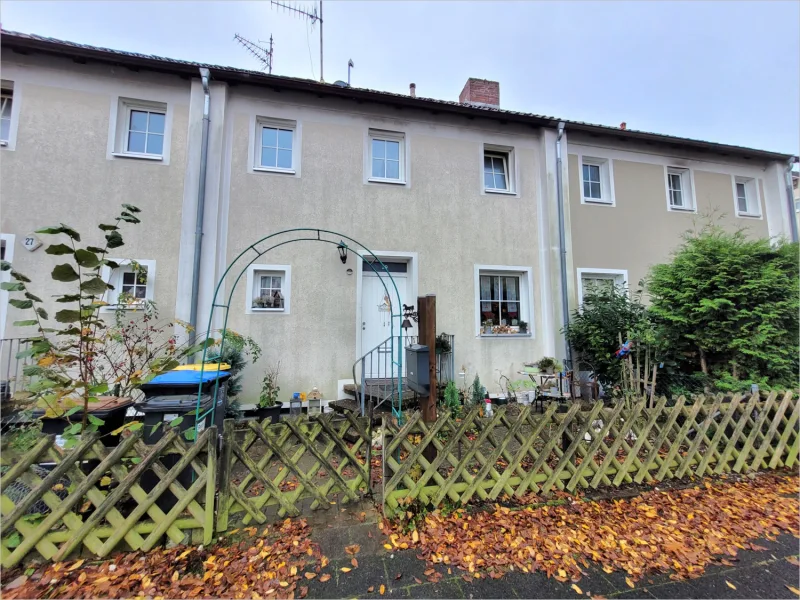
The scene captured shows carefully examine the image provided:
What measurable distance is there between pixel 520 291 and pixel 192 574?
6.81 m

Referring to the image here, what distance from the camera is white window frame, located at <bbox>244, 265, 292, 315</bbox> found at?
586 cm

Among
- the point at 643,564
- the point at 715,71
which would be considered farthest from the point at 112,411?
the point at 715,71

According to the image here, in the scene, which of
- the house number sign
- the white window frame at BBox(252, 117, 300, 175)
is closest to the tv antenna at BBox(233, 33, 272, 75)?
the white window frame at BBox(252, 117, 300, 175)

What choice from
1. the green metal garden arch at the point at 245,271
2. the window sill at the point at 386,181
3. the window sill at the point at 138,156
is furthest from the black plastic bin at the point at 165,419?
the window sill at the point at 386,181

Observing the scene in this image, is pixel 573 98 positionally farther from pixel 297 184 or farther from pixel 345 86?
pixel 297 184

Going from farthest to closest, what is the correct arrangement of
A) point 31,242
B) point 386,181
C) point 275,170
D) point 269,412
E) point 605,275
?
point 605,275 < point 386,181 < point 275,170 < point 269,412 < point 31,242

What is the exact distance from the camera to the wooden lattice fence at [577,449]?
108 inches

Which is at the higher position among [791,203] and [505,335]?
[791,203]

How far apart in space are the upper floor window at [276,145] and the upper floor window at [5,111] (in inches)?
154

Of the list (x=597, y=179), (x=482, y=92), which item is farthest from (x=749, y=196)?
(x=482, y=92)

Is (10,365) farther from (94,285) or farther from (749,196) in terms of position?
(749,196)

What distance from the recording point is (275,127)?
21.4 feet

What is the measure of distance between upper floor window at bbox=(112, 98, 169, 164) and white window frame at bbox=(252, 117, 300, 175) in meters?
1.49

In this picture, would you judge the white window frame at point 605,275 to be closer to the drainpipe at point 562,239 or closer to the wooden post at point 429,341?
the drainpipe at point 562,239
